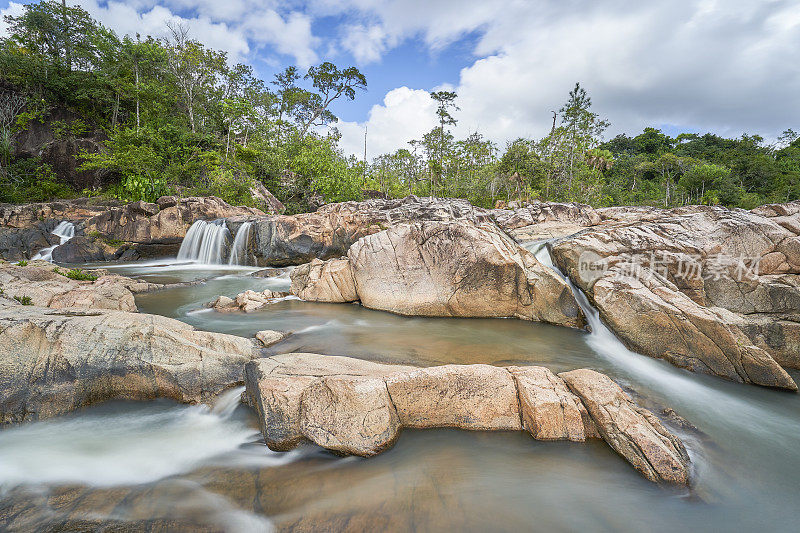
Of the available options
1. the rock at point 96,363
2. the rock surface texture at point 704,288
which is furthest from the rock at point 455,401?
the rock surface texture at point 704,288

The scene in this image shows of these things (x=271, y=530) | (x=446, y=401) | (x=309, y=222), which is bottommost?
(x=271, y=530)

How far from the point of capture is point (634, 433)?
305 cm

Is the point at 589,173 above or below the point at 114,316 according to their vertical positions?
above

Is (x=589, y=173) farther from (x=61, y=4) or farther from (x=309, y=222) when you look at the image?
(x=61, y=4)

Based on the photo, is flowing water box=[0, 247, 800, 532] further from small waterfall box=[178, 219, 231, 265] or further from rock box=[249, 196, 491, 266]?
small waterfall box=[178, 219, 231, 265]

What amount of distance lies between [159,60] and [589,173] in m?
40.2

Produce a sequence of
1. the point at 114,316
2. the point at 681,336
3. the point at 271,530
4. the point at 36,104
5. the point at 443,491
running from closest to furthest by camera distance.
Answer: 1. the point at 271,530
2. the point at 443,491
3. the point at 114,316
4. the point at 681,336
5. the point at 36,104

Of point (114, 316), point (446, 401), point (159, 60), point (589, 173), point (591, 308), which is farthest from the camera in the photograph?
point (589, 173)

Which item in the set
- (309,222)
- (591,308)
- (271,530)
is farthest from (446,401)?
(309,222)

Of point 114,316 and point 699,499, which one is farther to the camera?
point 114,316

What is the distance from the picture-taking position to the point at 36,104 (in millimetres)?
22953

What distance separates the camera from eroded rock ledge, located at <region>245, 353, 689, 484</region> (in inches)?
120

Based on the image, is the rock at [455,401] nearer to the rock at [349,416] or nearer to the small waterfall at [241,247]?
the rock at [349,416]

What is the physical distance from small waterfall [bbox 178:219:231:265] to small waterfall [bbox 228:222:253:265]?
59 cm
